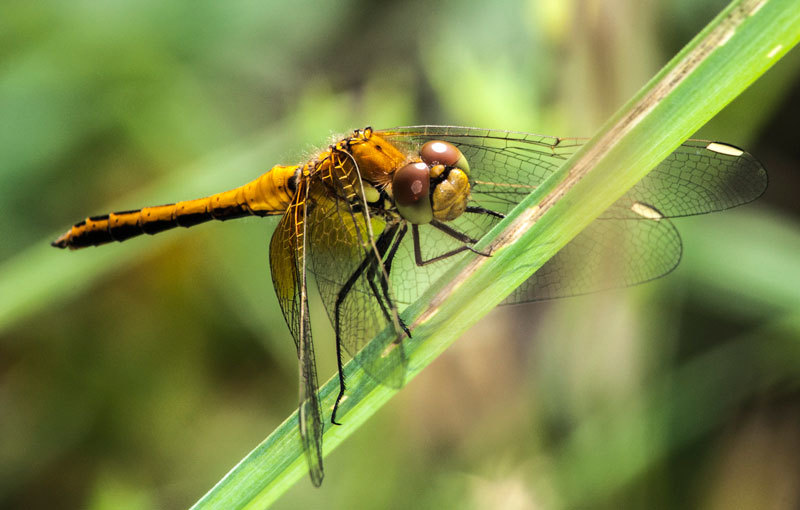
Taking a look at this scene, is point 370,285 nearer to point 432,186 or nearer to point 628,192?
point 432,186

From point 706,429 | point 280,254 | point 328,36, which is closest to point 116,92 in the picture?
point 328,36

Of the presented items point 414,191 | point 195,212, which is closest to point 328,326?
point 195,212

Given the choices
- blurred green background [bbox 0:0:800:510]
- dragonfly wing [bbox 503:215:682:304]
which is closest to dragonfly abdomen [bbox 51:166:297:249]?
blurred green background [bbox 0:0:800:510]

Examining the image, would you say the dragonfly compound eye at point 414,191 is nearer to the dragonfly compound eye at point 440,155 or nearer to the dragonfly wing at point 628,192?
the dragonfly compound eye at point 440,155

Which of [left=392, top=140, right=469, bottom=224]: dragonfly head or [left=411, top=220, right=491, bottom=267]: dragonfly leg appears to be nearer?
[left=411, top=220, right=491, bottom=267]: dragonfly leg

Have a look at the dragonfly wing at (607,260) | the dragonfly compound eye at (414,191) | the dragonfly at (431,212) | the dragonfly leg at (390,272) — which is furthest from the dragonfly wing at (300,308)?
the dragonfly wing at (607,260)

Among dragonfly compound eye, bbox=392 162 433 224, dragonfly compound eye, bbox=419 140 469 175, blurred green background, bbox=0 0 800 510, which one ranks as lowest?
blurred green background, bbox=0 0 800 510

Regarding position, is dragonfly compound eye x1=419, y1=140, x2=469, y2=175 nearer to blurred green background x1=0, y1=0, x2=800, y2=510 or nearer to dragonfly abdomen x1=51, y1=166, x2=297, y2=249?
dragonfly abdomen x1=51, y1=166, x2=297, y2=249

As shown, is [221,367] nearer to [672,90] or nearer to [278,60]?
[278,60]
